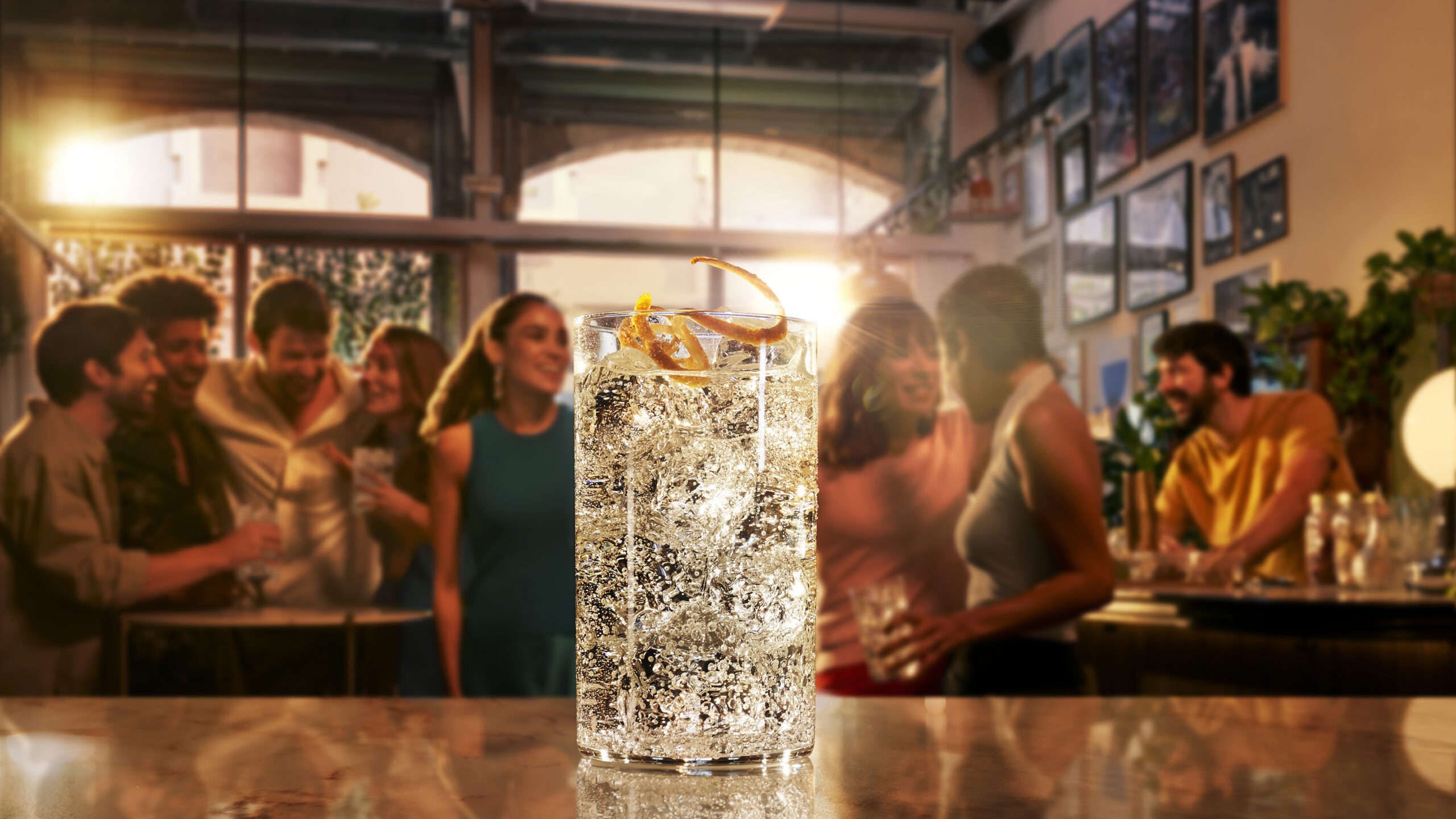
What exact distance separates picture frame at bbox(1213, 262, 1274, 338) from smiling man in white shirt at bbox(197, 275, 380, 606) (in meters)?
3.37

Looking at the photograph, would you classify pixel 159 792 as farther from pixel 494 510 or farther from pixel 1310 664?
pixel 1310 664

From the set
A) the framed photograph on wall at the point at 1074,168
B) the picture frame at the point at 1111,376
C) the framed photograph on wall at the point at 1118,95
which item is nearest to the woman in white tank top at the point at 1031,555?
the picture frame at the point at 1111,376

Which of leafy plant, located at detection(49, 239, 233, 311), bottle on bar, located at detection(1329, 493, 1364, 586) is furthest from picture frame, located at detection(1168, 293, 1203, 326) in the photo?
leafy plant, located at detection(49, 239, 233, 311)

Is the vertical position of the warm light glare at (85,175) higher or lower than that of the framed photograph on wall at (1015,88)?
lower

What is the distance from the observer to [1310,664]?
8.46 ft

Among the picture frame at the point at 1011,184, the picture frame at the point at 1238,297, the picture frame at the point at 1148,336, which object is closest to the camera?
the picture frame at the point at 1238,297

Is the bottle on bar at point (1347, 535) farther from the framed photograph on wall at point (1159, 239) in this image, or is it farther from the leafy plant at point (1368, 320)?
the framed photograph on wall at point (1159, 239)

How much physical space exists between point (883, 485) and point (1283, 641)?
1133 millimetres

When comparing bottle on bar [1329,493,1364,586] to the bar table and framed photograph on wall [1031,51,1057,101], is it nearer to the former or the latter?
the bar table

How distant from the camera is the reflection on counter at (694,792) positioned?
1.41ft

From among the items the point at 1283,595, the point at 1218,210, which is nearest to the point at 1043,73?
the point at 1218,210

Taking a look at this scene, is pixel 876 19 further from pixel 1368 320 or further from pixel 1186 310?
pixel 1368 320

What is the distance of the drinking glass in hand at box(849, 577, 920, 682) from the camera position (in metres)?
1.85

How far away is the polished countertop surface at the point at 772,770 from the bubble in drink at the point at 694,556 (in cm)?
2
